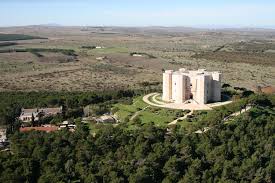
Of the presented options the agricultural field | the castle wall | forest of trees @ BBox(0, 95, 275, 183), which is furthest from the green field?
the agricultural field

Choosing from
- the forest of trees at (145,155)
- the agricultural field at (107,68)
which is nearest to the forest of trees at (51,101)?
the forest of trees at (145,155)

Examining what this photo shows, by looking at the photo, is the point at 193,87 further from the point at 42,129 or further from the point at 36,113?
the point at 36,113

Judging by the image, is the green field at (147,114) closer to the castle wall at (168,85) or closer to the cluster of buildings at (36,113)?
the castle wall at (168,85)

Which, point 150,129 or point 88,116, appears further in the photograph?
point 88,116

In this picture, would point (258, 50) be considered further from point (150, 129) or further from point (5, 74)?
point (150, 129)

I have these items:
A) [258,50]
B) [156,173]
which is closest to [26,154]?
[156,173]

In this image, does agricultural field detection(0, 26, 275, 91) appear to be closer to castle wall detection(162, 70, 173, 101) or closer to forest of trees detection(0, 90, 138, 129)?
forest of trees detection(0, 90, 138, 129)
